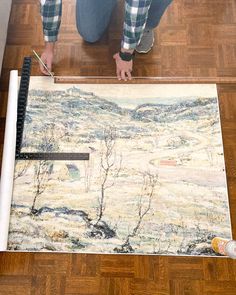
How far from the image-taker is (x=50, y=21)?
4.55ft

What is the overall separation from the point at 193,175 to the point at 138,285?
422 mm

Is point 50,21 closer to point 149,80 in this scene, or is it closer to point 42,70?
point 42,70

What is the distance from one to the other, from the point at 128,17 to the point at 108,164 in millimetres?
508

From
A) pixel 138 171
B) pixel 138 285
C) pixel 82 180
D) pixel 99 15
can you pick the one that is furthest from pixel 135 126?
pixel 138 285

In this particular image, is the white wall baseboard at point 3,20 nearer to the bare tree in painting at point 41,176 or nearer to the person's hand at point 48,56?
the person's hand at point 48,56

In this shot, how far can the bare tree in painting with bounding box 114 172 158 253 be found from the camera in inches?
54.3

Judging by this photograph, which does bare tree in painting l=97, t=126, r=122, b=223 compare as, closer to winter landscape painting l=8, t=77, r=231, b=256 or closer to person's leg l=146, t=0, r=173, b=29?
winter landscape painting l=8, t=77, r=231, b=256

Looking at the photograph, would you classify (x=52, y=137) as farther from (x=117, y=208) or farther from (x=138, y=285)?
(x=138, y=285)

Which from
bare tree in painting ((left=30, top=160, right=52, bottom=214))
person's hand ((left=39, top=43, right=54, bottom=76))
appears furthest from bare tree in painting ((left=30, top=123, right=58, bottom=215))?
person's hand ((left=39, top=43, right=54, bottom=76))

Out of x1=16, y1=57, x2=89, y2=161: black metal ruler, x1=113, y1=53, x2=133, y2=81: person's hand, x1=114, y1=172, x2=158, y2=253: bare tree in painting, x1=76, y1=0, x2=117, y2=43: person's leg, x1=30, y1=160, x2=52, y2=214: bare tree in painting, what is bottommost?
x1=114, y1=172, x2=158, y2=253: bare tree in painting

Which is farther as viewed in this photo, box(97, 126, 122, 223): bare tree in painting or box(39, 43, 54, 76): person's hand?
box(39, 43, 54, 76): person's hand

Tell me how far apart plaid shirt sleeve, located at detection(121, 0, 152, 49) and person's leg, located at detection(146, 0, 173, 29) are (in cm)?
22

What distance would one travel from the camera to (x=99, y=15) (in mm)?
1597

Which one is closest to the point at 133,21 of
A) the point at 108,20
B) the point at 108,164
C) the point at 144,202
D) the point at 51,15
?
the point at 51,15
